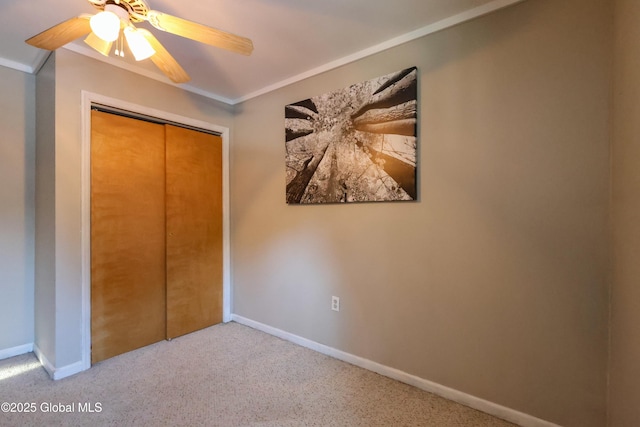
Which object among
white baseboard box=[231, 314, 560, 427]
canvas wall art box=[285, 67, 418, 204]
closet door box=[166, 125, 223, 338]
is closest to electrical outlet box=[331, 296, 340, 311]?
white baseboard box=[231, 314, 560, 427]

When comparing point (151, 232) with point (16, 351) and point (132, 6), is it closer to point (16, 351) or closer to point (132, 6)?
point (16, 351)

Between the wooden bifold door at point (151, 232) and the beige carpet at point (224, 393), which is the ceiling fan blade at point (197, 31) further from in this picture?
the beige carpet at point (224, 393)

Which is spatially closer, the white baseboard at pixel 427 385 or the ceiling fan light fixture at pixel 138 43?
the ceiling fan light fixture at pixel 138 43

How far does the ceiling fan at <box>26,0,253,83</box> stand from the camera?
125cm

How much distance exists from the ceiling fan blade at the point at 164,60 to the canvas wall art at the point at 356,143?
1.01m

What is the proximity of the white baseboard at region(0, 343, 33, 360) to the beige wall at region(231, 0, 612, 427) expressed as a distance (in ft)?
8.05

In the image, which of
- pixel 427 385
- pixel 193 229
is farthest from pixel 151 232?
pixel 427 385

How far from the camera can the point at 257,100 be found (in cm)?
284

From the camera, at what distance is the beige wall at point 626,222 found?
1.08 m

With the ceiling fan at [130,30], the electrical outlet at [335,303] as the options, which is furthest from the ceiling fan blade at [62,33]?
the electrical outlet at [335,303]

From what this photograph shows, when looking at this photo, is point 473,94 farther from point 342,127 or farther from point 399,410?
point 399,410

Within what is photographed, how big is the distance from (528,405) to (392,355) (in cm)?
77

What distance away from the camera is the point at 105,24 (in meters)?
1.22

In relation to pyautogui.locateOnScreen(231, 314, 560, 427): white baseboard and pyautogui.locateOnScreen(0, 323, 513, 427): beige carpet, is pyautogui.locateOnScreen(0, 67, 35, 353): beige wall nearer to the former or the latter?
pyautogui.locateOnScreen(0, 323, 513, 427): beige carpet
